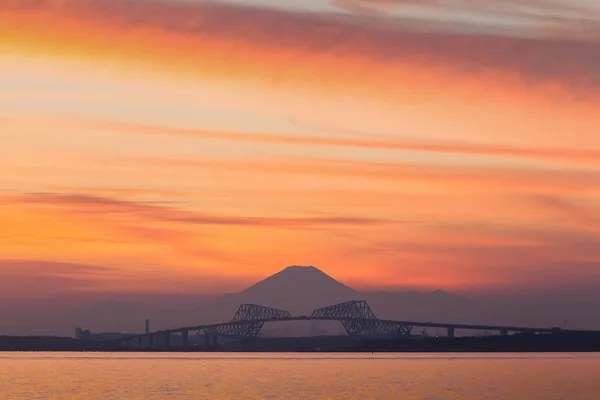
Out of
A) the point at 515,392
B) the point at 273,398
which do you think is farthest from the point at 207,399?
the point at 515,392

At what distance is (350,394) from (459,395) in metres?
9.04

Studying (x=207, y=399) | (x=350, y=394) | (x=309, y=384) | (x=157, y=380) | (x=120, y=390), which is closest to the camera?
(x=207, y=399)

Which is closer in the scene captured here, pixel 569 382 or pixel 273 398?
pixel 273 398

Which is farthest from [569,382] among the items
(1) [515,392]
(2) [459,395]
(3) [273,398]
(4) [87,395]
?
(4) [87,395]

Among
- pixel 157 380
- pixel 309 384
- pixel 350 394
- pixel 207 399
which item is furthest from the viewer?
pixel 157 380

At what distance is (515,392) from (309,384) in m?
25.2

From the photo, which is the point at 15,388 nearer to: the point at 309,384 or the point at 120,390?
the point at 120,390

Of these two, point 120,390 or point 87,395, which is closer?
point 87,395

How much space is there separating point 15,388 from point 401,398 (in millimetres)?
40467

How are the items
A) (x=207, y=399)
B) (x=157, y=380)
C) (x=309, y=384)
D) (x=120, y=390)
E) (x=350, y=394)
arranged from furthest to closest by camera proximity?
(x=157, y=380), (x=309, y=384), (x=120, y=390), (x=350, y=394), (x=207, y=399)

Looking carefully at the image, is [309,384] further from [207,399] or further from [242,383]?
[207,399]

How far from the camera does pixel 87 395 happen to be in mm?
101500

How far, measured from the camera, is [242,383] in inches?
4936

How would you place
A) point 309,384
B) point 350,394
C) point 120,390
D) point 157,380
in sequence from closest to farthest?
point 350,394
point 120,390
point 309,384
point 157,380
